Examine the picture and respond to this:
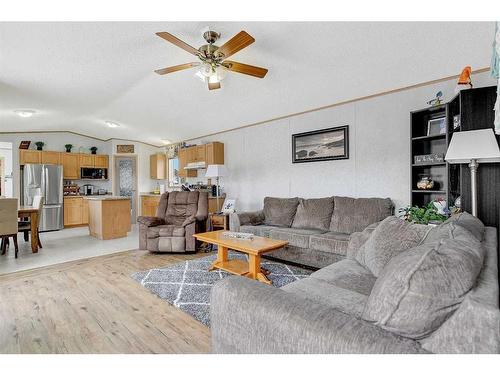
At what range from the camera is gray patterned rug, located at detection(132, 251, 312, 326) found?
7.85 feet

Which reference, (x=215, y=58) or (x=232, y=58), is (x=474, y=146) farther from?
(x=232, y=58)

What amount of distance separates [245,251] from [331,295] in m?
1.32

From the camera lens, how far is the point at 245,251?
2.77 m

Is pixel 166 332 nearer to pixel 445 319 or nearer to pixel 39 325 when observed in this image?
pixel 39 325

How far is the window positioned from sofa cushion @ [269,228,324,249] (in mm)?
4335

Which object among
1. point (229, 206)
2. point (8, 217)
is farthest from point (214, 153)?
point (8, 217)

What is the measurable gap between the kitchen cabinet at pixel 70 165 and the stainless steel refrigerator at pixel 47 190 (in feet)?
1.02

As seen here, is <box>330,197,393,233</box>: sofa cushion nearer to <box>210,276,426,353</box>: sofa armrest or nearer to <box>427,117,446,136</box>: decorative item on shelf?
<box>427,117,446,136</box>: decorative item on shelf

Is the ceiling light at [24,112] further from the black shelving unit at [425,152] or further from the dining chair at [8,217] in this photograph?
the black shelving unit at [425,152]

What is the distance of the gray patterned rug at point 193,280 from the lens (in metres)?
2.39

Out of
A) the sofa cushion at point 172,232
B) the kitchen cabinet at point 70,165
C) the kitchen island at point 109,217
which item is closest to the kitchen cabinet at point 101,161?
the kitchen cabinet at point 70,165

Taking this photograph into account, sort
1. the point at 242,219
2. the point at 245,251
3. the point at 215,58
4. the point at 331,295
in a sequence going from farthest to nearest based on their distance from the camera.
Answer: the point at 242,219
the point at 245,251
the point at 215,58
the point at 331,295

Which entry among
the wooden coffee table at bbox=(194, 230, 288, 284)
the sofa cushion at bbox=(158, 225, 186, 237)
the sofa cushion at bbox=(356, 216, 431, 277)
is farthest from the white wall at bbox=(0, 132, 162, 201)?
the sofa cushion at bbox=(356, 216, 431, 277)
